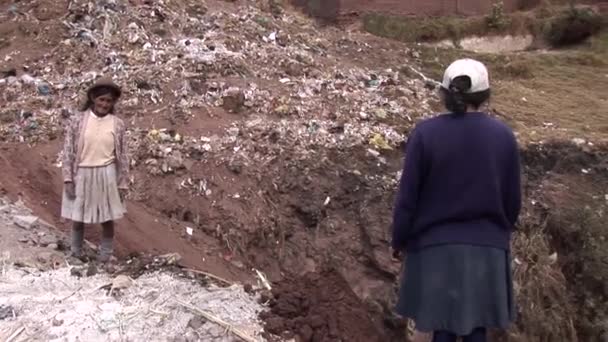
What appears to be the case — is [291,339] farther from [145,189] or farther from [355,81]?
[355,81]

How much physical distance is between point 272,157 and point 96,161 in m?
2.04

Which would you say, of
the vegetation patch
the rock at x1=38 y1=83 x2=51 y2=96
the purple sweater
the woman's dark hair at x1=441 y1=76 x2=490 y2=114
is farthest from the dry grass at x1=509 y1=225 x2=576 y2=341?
the vegetation patch

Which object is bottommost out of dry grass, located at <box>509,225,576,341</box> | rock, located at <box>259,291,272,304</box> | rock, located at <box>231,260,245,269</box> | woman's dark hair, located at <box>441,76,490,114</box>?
dry grass, located at <box>509,225,576,341</box>

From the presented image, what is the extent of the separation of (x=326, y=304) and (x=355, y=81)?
414cm

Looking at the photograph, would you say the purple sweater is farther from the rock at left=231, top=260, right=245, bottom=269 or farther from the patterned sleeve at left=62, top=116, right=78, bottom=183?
the rock at left=231, top=260, right=245, bottom=269

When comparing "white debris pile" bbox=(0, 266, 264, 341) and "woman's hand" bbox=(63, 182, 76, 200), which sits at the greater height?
"woman's hand" bbox=(63, 182, 76, 200)

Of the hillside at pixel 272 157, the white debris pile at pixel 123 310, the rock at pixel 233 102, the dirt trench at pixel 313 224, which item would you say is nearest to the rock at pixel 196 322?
the white debris pile at pixel 123 310

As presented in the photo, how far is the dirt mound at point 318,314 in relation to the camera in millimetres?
4254

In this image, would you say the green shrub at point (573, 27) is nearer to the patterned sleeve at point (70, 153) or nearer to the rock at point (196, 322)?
the patterned sleeve at point (70, 153)

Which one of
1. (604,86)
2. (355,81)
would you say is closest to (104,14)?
(355,81)

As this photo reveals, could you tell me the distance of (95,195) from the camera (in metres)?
4.84

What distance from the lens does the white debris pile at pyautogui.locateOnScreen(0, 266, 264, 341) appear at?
3959mm

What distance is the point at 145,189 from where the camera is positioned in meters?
6.18

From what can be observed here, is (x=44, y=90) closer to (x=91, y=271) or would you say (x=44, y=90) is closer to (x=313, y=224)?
(x=313, y=224)
